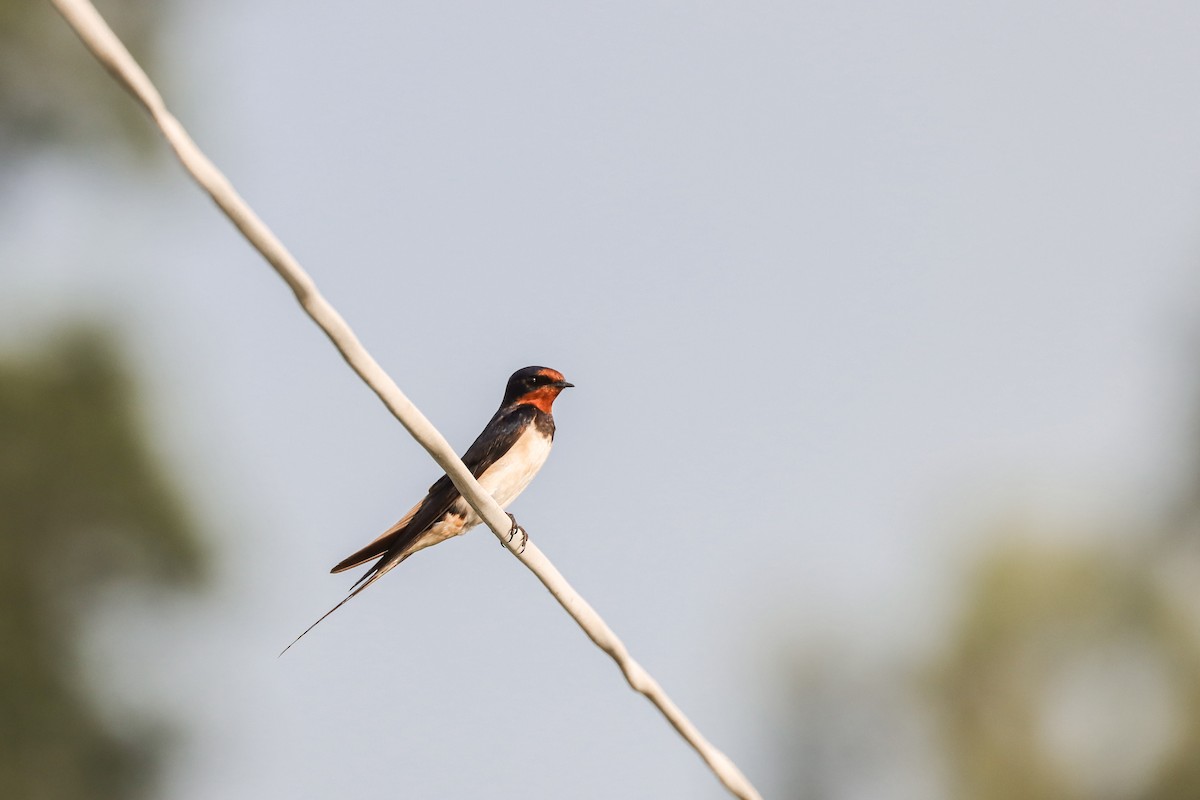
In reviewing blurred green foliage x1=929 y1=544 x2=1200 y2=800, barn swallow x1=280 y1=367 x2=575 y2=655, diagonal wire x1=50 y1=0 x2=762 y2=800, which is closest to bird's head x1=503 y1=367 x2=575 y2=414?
barn swallow x1=280 y1=367 x2=575 y2=655

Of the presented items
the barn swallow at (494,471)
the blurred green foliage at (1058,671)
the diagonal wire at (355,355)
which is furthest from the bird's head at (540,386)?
the blurred green foliage at (1058,671)

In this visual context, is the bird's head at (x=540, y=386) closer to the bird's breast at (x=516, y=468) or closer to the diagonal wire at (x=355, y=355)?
the bird's breast at (x=516, y=468)

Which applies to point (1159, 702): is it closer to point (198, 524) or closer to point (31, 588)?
point (198, 524)

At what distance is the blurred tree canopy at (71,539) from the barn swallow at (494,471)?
14544 millimetres

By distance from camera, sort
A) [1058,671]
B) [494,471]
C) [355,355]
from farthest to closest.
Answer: [1058,671]
[494,471]
[355,355]

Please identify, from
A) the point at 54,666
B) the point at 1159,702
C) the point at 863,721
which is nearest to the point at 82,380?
the point at 54,666

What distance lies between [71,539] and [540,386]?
52.6 ft

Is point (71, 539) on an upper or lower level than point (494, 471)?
lower

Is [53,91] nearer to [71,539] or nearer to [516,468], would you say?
[71,539]

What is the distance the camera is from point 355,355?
2.99 metres

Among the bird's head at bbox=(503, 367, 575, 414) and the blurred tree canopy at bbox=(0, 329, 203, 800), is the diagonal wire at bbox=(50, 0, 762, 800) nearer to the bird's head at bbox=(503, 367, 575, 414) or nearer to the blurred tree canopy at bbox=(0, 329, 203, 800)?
the bird's head at bbox=(503, 367, 575, 414)

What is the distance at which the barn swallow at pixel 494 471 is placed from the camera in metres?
6.03

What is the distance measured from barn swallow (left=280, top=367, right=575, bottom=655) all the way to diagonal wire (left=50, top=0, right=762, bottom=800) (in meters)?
1.63

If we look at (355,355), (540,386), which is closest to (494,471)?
(540,386)
